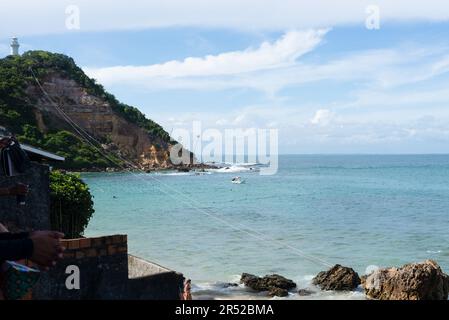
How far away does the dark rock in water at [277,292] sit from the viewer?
1670 cm

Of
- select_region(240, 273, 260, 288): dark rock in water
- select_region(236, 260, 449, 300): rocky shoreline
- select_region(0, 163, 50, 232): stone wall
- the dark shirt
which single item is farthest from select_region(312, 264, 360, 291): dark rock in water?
the dark shirt

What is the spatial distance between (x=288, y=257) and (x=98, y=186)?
42405 millimetres

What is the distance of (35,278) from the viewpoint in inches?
115

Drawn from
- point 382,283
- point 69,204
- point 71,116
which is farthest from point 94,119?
point 69,204

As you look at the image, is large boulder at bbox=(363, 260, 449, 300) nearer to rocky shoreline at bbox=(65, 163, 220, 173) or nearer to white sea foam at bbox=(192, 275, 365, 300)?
white sea foam at bbox=(192, 275, 365, 300)

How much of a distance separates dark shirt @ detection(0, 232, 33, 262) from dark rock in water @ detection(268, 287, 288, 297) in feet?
48.3

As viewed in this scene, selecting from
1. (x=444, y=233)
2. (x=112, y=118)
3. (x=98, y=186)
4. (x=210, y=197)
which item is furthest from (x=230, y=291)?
(x=112, y=118)

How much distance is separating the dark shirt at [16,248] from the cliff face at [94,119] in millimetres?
80698

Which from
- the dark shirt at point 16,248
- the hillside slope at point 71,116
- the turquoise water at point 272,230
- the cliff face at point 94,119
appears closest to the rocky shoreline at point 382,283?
the turquoise water at point 272,230

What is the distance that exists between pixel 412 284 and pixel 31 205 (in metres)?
11.2

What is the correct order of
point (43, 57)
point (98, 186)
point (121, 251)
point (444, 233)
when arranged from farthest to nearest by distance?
1. point (43, 57)
2. point (98, 186)
3. point (444, 233)
4. point (121, 251)

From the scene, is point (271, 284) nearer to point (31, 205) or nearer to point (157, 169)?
point (31, 205)

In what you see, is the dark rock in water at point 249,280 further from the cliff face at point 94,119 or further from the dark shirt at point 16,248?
the cliff face at point 94,119
